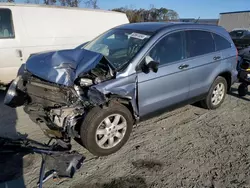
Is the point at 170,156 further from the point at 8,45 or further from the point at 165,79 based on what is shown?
the point at 8,45

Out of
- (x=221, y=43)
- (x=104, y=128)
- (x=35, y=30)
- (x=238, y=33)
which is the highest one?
(x=35, y=30)

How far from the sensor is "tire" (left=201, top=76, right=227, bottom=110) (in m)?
4.73

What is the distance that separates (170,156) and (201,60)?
1.91 m

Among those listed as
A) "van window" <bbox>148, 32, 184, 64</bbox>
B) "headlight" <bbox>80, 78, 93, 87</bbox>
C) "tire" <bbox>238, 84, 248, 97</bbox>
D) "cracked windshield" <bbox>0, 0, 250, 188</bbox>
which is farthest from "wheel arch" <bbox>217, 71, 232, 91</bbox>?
"headlight" <bbox>80, 78, 93, 87</bbox>

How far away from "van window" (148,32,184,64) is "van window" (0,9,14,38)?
3.68 meters

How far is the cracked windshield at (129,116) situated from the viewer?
114 inches

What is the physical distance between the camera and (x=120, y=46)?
3.93m

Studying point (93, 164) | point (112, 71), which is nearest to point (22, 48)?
point (112, 71)

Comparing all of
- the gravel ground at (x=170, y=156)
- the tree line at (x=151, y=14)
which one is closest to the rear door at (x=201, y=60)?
the gravel ground at (x=170, y=156)

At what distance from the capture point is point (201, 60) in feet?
14.0

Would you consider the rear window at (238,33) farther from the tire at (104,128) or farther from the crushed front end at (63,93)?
the crushed front end at (63,93)

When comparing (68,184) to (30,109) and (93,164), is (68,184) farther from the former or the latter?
(30,109)

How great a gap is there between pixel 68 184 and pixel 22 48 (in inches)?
157

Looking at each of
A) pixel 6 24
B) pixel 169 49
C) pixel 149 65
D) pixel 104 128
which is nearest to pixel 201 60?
pixel 169 49
